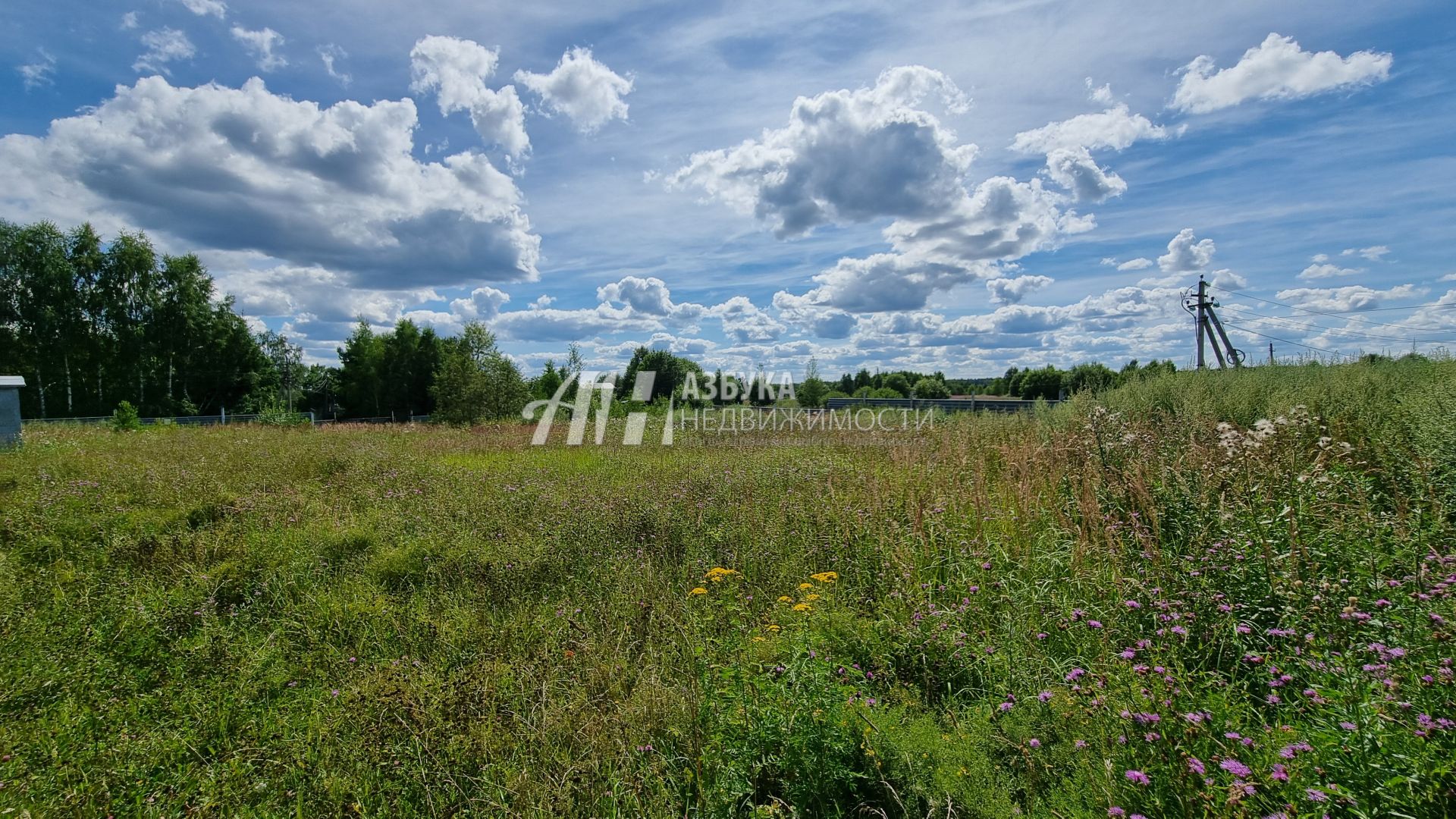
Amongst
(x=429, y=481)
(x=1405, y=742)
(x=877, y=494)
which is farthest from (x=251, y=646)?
(x=1405, y=742)

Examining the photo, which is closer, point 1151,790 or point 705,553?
point 1151,790

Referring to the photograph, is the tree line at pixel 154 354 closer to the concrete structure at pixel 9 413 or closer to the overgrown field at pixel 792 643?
the concrete structure at pixel 9 413

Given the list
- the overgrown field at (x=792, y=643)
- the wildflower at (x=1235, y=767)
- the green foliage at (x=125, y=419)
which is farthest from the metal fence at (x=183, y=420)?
the wildflower at (x=1235, y=767)

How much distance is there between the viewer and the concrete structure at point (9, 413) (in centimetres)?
997

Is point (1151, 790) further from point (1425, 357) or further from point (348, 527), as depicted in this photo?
point (1425, 357)

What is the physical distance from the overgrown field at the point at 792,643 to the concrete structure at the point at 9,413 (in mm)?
5965

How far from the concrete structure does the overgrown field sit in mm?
5965

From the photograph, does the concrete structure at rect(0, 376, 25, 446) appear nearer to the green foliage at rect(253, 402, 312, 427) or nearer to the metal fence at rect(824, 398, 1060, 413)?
the green foliage at rect(253, 402, 312, 427)

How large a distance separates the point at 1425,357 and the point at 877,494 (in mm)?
9774

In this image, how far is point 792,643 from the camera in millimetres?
2840

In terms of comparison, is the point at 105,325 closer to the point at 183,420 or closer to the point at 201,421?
the point at 183,420

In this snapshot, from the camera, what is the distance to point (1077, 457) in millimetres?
6082

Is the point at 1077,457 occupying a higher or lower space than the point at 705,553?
higher

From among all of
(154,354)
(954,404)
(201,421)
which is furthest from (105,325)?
Answer: (954,404)
